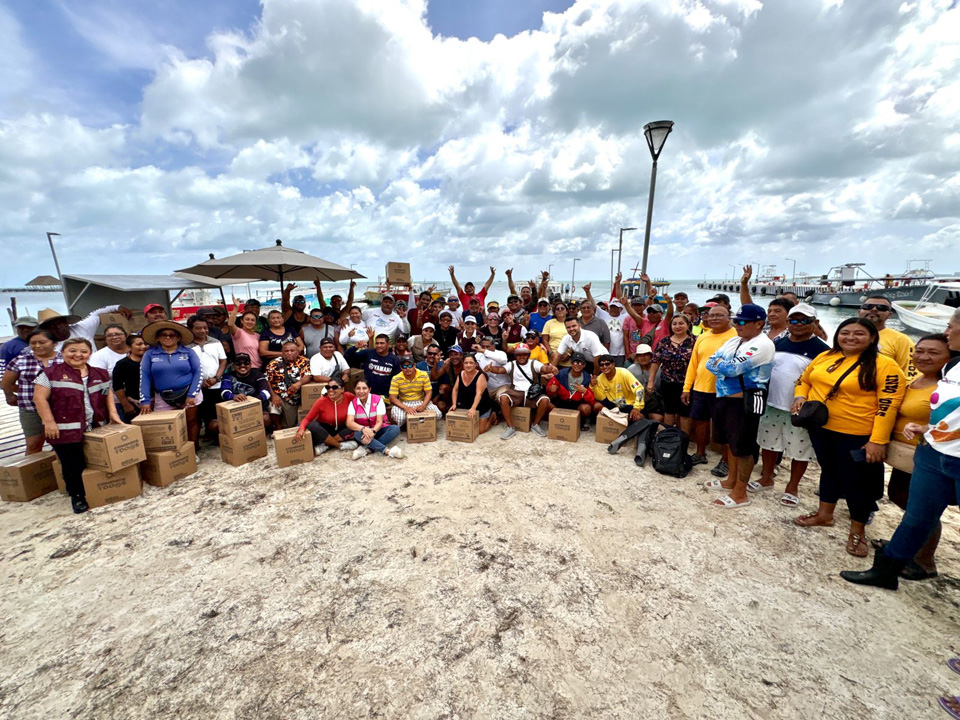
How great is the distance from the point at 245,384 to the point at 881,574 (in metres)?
6.72

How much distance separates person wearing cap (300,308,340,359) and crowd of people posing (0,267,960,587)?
0.05 m

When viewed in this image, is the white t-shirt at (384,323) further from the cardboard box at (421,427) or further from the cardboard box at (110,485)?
the cardboard box at (110,485)

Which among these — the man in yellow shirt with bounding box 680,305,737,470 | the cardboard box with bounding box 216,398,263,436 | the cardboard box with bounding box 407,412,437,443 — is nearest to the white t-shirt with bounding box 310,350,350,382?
the cardboard box with bounding box 216,398,263,436

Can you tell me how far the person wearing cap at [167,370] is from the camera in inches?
175

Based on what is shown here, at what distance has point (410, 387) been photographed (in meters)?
5.80

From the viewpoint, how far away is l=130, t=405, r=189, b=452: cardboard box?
4072mm

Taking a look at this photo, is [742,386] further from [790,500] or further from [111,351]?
[111,351]

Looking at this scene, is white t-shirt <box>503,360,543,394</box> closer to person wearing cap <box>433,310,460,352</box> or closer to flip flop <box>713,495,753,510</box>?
person wearing cap <box>433,310,460,352</box>

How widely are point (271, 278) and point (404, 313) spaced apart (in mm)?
3045

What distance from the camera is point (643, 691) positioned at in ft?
6.62

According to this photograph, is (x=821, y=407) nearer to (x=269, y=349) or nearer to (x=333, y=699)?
(x=333, y=699)

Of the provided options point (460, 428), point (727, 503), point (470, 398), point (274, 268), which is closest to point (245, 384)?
point (460, 428)

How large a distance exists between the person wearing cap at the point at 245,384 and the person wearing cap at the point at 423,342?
2.41m

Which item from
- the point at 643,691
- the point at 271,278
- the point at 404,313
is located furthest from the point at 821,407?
the point at 271,278
